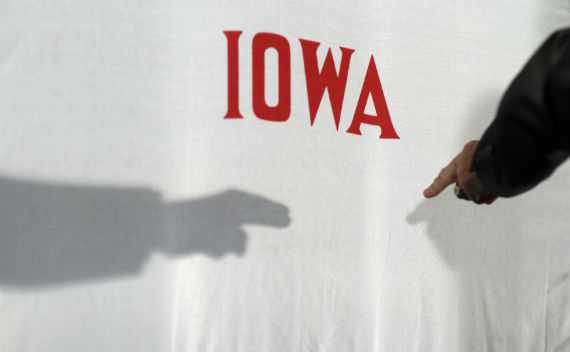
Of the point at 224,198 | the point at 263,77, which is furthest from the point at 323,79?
the point at 224,198

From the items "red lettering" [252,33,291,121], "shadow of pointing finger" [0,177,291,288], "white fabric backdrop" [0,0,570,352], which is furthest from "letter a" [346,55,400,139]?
"shadow of pointing finger" [0,177,291,288]

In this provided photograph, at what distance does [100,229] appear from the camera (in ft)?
2.91

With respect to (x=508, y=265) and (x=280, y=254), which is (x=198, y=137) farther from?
(x=508, y=265)

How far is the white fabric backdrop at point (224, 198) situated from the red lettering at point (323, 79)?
0.01 metres

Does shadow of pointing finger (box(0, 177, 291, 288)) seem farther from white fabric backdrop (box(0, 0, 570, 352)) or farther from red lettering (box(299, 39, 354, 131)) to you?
red lettering (box(299, 39, 354, 131))

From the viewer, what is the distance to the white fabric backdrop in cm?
88

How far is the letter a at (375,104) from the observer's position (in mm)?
1028

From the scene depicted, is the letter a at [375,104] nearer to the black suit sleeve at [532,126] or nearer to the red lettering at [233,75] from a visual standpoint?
the red lettering at [233,75]

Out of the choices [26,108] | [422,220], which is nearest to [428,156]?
[422,220]

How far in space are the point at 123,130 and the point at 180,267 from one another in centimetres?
21

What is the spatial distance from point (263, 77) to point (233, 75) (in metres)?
0.05

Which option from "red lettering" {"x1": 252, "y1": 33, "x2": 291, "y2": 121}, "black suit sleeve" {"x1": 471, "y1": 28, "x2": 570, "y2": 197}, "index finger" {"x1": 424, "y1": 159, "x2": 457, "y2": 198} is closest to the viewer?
"black suit sleeve" {"x1": 471, "y1": 28, "x2": 570, "y2": 197}

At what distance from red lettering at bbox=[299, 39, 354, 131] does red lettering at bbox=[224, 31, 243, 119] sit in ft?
0.35

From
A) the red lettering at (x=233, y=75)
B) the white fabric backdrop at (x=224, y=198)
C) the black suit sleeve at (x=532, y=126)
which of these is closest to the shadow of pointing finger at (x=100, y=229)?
the white fabric backdrop at (x=224, y=198)
